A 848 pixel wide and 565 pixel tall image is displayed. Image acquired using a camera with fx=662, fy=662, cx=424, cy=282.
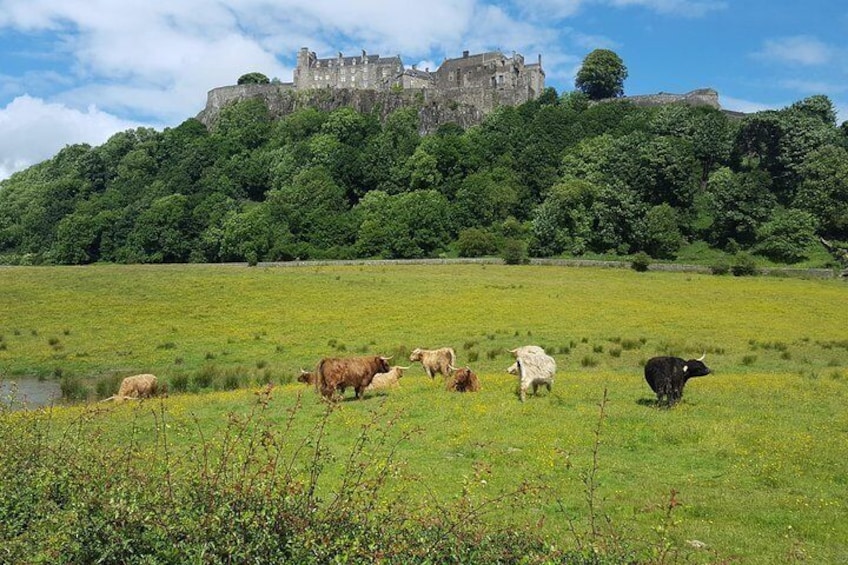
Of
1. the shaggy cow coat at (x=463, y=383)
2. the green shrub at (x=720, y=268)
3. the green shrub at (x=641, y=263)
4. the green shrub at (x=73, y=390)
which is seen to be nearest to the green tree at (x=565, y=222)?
the green shrub at (x=641, y=263)

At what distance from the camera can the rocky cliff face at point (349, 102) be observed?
141062 mm

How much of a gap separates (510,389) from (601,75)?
5411 inches

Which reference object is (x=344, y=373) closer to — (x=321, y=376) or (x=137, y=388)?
(x=321, y=376)

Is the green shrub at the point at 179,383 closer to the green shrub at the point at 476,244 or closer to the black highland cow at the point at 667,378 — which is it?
the black highland cow at the point at 667,378

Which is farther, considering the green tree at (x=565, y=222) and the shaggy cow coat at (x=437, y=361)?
the green tree at (x=565, y=222)

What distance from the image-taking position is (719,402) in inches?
786

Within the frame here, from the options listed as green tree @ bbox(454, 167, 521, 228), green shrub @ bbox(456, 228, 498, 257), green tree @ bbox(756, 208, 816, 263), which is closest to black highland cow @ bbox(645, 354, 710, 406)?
green tree @ bbox(756, 208, 816, 263)

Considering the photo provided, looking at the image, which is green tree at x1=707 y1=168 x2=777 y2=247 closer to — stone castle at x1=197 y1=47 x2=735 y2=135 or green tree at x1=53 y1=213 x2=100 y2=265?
stone castle at x1=197 y1=47 x2=735 y2=135

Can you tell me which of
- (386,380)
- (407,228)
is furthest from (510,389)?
(407,228)

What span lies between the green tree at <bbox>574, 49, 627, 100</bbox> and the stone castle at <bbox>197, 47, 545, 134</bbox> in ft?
35.4

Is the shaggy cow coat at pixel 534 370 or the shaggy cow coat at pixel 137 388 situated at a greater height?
the shaggy cow coat at pixel 534 370

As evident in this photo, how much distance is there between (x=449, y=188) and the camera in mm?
114188

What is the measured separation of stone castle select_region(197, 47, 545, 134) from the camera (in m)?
144

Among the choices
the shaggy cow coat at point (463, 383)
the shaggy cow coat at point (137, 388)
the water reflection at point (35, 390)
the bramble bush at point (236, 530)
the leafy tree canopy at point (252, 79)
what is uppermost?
the leafy tree canopy at point (252, 79)
